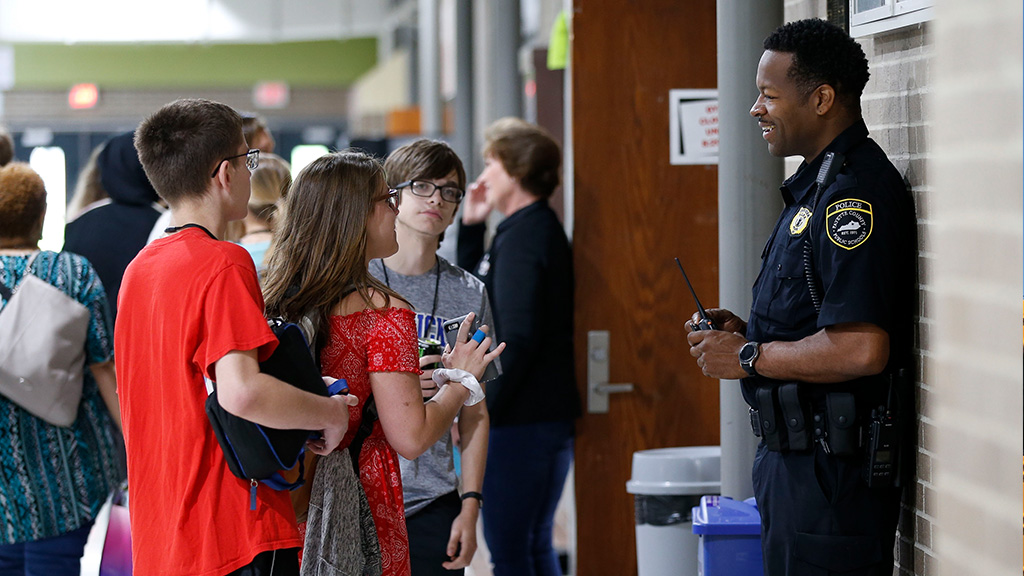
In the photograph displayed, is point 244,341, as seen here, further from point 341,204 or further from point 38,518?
point 38,518

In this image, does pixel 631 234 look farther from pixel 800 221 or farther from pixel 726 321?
pixel 800 221

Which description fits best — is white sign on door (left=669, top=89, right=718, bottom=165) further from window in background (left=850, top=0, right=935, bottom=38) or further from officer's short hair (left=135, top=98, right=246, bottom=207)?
officer's short hair (left=135, top=98, right=246, bottom=207)

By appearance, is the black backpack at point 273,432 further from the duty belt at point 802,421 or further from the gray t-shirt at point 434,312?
the duty belt at point 802,421

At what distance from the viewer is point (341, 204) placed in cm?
195

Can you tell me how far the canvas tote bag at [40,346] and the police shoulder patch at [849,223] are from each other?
6.21 ft

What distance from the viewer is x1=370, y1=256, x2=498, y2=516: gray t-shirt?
7.74ft

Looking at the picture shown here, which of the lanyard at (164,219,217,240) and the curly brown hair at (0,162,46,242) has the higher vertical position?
the curly brown hair at (0,162,46,242)

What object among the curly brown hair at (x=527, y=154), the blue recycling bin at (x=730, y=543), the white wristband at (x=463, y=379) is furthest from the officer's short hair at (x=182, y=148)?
the curly brown hair at (x=527, y=154)

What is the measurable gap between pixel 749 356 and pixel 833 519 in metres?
0.35

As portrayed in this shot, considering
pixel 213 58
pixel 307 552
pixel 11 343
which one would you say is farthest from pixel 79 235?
pixel 213 58

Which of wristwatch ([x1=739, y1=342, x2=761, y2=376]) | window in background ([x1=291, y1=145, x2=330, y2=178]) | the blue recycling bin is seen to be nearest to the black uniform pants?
wristwatch ([x1=739, y1=342, x2=761, y2=376])

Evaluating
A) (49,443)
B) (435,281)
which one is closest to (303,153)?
(49,443)

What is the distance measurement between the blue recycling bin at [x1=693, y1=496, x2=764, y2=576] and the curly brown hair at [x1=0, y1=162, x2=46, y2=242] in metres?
1.94

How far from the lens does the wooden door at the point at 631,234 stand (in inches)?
136
